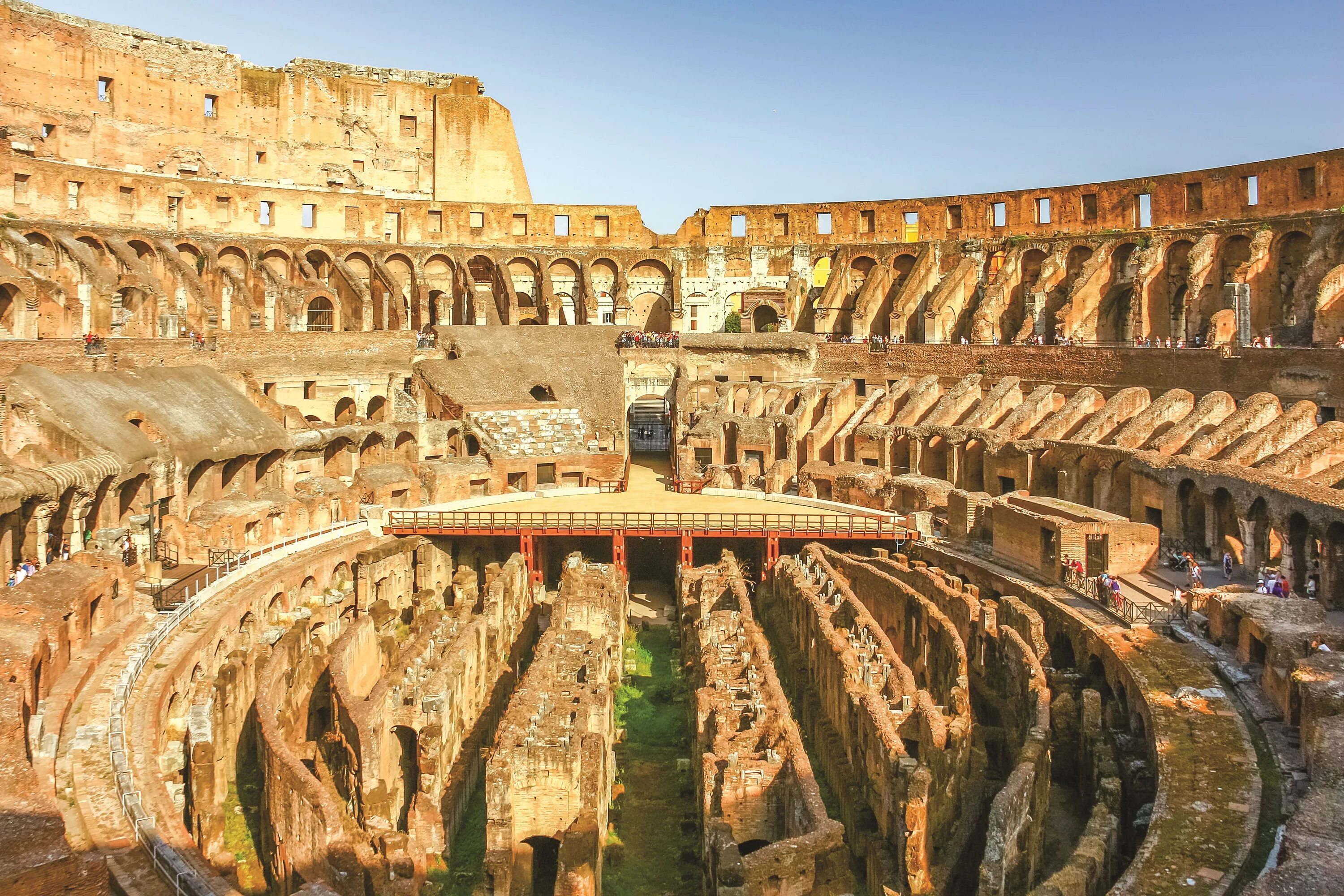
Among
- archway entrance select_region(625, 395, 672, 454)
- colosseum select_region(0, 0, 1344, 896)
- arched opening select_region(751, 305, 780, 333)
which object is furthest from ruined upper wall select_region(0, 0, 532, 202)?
arched opening select_region(751, 305, 780, 333)

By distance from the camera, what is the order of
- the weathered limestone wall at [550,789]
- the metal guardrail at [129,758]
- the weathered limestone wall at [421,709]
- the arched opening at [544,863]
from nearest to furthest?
the metal guardrail at [129,758] < the weathered limestone wall at [550,789] < the arched opening at [544,863] < the weathered limestone wall at [421,709]

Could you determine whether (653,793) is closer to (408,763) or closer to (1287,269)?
(408,763)

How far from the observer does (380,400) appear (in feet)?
141

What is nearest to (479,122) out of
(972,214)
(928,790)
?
(972,214)

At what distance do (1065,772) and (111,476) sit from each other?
2060 centimetres

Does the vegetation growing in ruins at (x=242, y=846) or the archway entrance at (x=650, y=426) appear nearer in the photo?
the vegetation growing in ruins at (x=242, y=846)

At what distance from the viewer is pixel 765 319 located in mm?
51438

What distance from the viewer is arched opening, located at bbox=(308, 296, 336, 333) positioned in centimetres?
4522

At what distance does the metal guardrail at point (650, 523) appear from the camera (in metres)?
31.0

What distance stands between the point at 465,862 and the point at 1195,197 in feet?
117

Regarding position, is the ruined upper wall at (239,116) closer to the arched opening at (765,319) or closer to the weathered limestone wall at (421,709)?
the arched opening at (765,319)

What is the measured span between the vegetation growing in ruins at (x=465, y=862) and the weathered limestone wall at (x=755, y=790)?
3307mm

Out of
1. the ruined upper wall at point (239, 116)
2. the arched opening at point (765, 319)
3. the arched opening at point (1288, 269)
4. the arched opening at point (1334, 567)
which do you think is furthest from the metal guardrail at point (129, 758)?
the arched opening at point (1288, 269)

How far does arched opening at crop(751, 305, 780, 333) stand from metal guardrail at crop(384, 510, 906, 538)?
19340 millimetres
